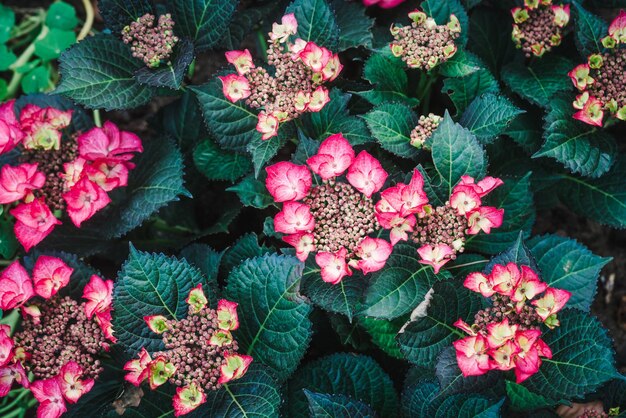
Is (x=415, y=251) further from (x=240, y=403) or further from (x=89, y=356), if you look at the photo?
(x=89, y=356)

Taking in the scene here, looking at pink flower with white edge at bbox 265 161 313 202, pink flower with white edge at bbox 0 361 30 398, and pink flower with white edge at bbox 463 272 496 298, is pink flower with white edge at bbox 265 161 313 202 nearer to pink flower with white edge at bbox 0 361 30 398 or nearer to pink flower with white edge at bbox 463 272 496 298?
pink flower with white edge at bbox 463 272 496 298

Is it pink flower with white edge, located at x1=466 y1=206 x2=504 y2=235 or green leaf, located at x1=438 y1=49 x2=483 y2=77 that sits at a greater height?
green leaf, located at x1=438 y1=49 x2=483 y2=77

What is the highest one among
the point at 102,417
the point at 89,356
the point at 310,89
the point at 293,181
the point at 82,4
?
the point at 310,89

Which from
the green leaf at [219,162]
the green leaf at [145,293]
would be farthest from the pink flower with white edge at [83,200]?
the green leaf at [219,162]

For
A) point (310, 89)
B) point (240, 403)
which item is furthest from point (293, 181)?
point (240, 403)

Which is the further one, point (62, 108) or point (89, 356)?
point (62, 108)

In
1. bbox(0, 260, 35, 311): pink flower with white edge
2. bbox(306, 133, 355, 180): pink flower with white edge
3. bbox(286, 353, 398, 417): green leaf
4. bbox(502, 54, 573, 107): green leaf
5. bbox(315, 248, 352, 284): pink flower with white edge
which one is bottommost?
bbox(286, 353, 398, 417): green leaf

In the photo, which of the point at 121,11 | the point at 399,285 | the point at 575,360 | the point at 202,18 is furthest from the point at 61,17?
the point at 575,360

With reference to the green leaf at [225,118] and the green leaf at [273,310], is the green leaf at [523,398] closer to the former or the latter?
the green leaf at [273,310]

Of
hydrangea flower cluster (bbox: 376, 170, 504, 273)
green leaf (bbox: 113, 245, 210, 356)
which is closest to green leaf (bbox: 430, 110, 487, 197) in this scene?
hydrangea flower cluster (bbox: 376, 170, 504, 273)
